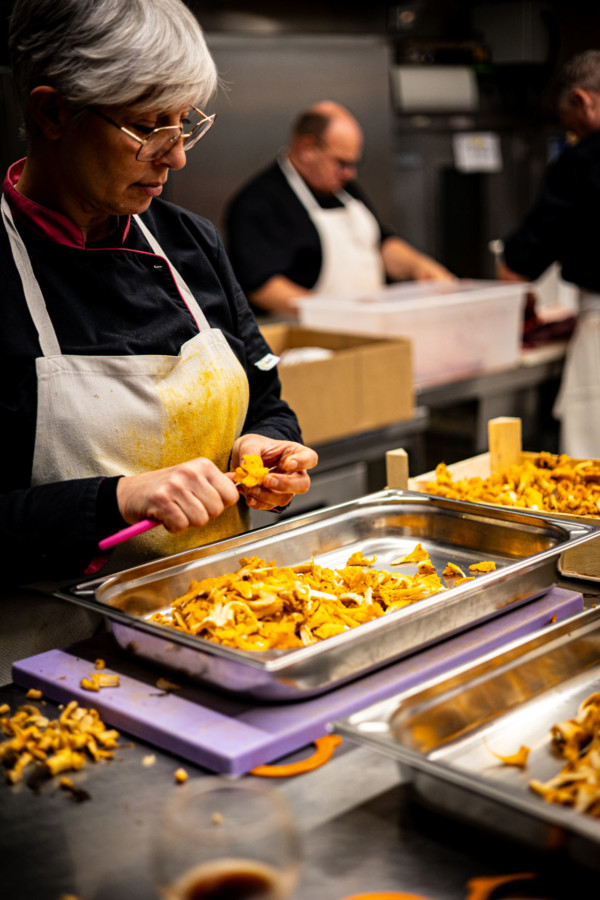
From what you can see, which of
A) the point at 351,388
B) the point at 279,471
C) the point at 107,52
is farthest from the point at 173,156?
the point at 351,388

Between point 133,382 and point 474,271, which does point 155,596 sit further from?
point 474,271

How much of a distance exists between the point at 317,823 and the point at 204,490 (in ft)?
1.53

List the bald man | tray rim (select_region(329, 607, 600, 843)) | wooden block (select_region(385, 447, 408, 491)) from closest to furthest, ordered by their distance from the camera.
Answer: tray rim (select_region(329, 607, 600, 843)), wooden block (select_region(385, 447, 408, 491)), the bald man

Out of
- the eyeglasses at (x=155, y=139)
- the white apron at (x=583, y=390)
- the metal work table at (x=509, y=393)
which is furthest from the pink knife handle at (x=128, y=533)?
the white apron at (x=583, y=390)

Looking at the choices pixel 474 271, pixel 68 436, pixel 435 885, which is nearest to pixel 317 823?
pixel 435 885

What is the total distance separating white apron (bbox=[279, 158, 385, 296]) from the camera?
4.52 metres

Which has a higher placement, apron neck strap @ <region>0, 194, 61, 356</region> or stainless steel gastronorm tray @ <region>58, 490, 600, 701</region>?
apron neck strap @ <region>0, 194, 61, 356</region>

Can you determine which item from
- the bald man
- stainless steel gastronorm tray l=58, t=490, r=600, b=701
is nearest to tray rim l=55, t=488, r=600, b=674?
stainless steel gastronorm tray l=58, t=490, r=600, b=701

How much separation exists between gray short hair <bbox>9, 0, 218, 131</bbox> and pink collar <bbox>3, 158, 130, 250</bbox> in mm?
157

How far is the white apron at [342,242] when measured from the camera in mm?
4516

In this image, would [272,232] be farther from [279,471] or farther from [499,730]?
[499,730]

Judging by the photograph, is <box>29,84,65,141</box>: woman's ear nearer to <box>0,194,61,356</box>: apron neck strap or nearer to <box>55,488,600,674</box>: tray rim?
<box>0,194,61,356</box>: apron neck strap

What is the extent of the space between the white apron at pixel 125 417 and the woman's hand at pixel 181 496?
0.21 meters

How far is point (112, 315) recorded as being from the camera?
4.93 ft
